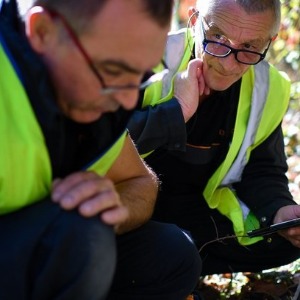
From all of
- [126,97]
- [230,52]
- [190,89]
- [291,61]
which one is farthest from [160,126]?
[291,61]

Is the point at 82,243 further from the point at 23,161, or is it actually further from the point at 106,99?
A: the point at 106,99

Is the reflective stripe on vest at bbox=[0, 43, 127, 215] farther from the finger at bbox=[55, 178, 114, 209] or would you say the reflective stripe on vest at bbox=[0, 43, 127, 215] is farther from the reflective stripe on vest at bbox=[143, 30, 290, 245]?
the reflective stripe on vest at bbox=[143, 30, 290, 245]

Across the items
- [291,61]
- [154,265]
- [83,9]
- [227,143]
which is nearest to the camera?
[83,9]

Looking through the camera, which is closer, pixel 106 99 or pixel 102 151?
pixel 106 99

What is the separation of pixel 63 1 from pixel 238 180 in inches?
63.5

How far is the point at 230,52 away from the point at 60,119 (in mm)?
1158

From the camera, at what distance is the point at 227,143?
3.17 meters

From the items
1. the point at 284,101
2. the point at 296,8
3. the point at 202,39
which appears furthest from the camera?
the point at 296,8

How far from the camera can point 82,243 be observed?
1.94 m

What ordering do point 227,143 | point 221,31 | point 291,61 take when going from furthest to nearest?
point 291,61 < point 227,143 < point 221,31

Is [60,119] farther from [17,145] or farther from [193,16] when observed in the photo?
[193,16]

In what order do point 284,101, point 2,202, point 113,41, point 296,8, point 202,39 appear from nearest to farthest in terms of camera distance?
point 113,41
point 2,202
point 202,39
point 284,101
point 296,8

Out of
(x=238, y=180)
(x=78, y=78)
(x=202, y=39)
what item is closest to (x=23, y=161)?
(x=78, y=78)

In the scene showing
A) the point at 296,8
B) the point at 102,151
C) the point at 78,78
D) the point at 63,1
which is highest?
the point at 63,1
